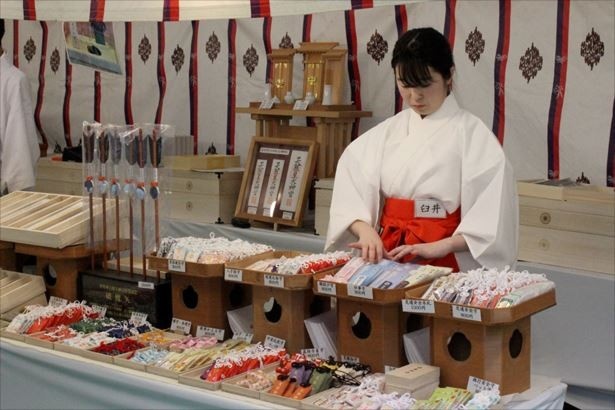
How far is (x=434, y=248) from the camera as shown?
2.81 meters

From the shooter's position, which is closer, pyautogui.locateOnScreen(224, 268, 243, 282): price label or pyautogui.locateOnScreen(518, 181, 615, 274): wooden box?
pyautogui.locateOnScreen(224, 268, 243, 282): price label

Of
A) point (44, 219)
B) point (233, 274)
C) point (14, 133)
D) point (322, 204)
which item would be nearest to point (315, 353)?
point (233, 274)

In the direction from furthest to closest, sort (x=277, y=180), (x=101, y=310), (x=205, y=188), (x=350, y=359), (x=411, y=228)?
(x=205, y=188), (x=277, y=180), (x=101, y=310), (x=411, y=228), (x=350, y=359)

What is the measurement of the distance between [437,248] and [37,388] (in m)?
1.32

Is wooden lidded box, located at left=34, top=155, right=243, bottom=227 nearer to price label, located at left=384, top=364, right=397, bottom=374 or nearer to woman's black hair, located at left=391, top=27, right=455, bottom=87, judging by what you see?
woman's black hair, located at left=391, top=27, right=455, bottom=87

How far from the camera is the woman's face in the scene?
Answer: 285 centimetres

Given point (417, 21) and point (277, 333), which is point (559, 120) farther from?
point (277, 333)

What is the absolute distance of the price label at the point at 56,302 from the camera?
10.6 feet

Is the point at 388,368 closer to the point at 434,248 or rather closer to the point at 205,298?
the point at 434,248

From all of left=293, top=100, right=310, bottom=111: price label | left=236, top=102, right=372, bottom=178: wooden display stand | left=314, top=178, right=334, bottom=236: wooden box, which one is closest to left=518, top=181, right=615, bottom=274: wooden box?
left=314, top=178, right=334, bottom=236: wooden box

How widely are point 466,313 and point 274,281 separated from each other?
0.62 metres

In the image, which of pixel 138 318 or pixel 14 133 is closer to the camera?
pixel 138 318

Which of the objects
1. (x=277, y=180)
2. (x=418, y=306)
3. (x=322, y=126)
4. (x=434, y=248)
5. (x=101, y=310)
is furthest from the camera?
(x=277, y=180)

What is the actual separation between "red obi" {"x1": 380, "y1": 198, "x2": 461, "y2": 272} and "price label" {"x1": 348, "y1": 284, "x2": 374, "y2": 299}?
0.43 m
